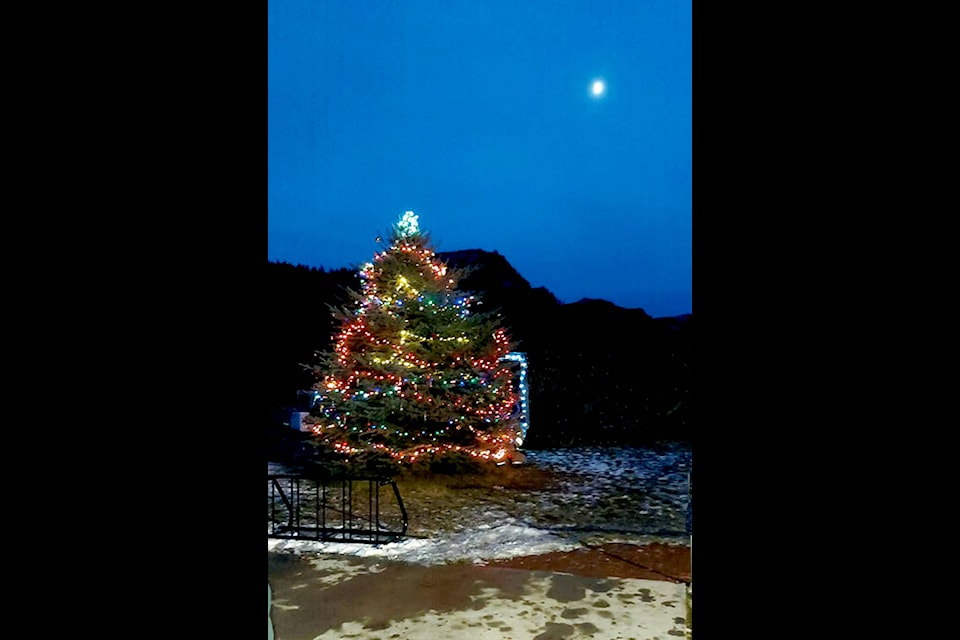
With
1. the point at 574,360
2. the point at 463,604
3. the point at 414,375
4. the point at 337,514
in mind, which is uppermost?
the point at 574,360

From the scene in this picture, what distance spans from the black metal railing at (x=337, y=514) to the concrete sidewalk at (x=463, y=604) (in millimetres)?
1105

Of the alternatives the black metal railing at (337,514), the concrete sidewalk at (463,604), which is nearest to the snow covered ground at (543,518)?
the black metal railing at (337,514)

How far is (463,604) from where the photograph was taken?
500 centimetres

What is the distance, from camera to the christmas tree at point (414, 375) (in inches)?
446

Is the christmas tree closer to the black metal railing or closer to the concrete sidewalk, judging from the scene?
the black metal railing

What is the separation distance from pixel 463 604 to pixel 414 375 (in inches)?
258

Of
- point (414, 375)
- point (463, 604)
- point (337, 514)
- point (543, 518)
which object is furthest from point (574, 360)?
point (463, 604)

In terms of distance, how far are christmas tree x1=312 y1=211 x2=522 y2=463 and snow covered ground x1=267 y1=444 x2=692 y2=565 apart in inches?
43.4

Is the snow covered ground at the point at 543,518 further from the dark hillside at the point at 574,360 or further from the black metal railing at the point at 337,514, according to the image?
the dark hillside at the point at 574,360

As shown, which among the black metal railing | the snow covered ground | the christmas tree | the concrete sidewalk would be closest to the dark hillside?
the snow covered ground

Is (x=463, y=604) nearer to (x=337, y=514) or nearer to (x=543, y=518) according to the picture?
(x=543, y=518)
